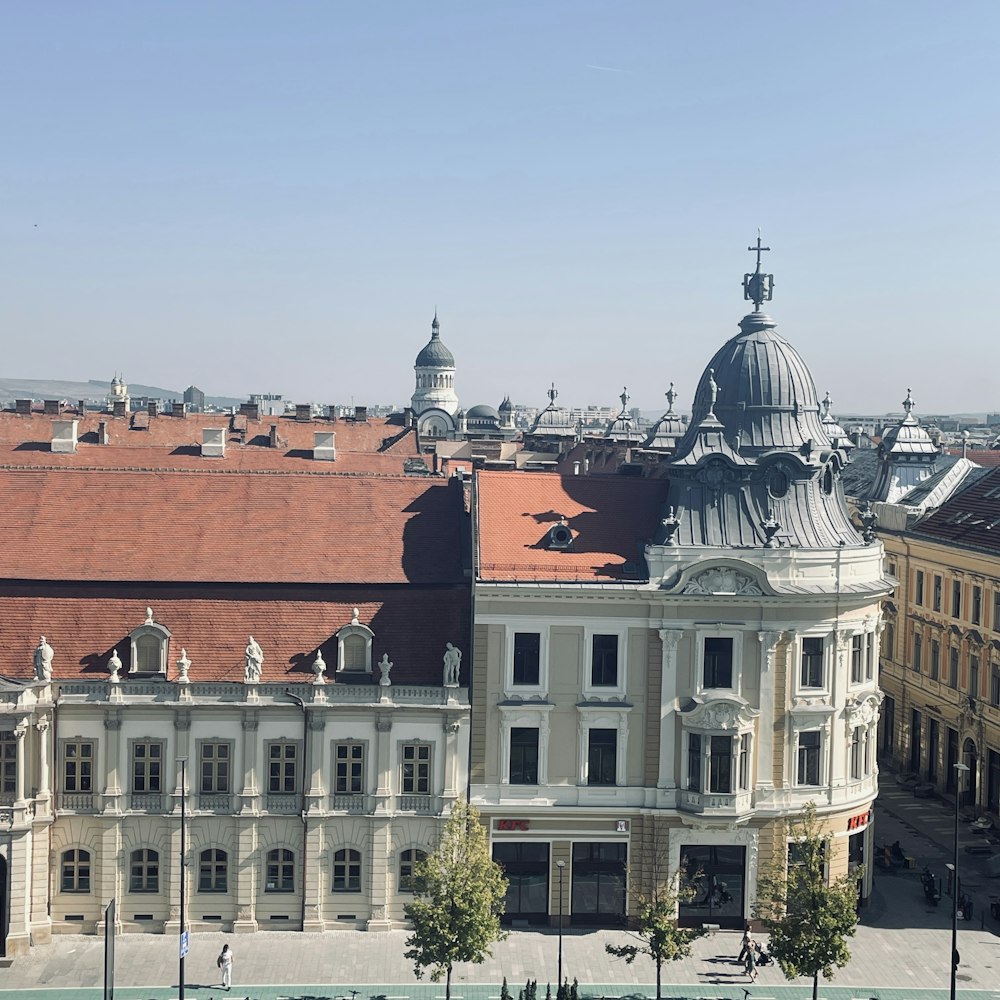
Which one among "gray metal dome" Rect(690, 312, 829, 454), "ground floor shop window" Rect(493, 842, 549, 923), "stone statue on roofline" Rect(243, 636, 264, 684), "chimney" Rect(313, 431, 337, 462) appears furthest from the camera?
"chimney" Rect(313, 431, 337, 462)

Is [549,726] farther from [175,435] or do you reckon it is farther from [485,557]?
[175,435]

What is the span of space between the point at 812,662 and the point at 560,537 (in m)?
11.1

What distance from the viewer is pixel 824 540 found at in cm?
5981

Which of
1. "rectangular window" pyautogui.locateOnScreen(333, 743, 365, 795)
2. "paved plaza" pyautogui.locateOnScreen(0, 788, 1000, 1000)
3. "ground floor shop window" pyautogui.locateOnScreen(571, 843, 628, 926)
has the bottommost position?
"paved plaza" pyautogui.locateOnScreen(0, 788, 1000, 1000)

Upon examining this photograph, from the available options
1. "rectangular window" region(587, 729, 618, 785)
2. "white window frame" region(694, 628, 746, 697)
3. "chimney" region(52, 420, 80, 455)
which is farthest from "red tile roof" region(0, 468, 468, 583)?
"chimney" region(52, 420, 80, 455)

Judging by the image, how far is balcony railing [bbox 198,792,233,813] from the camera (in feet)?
185

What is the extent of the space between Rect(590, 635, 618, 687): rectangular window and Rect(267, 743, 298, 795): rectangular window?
1190cm

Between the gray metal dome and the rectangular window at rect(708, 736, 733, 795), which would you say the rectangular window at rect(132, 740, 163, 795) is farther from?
the gray metal dome

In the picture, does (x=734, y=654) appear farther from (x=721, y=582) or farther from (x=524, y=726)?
(x=524, y=726)

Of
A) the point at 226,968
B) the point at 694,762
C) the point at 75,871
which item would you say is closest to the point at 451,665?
the point at 694,762

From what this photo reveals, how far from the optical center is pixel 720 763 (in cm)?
5728

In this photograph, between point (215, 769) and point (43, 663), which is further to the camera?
point (215, 769)

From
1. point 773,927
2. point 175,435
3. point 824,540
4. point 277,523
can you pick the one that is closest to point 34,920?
point 277,523

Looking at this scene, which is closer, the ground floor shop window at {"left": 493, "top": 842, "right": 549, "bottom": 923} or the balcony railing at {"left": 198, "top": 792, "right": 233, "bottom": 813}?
the balcony railing at {"left": 198, "top": 792, "right": 233, "bottom": 813}
